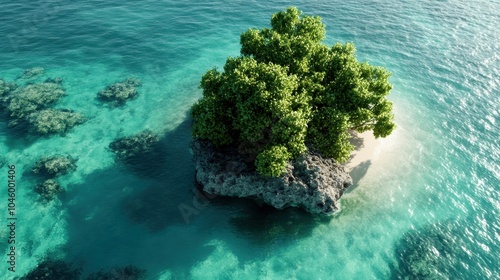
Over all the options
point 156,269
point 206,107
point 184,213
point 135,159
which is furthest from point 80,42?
point 156,269

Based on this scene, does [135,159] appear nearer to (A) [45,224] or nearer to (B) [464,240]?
(A) [45,224]

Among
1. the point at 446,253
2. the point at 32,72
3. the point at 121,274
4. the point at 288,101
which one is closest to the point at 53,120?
the point at 32,72

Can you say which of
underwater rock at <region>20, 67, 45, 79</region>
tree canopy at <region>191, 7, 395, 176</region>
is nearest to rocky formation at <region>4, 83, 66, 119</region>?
underwater rock at <region>20, 67, 45, 79</region>

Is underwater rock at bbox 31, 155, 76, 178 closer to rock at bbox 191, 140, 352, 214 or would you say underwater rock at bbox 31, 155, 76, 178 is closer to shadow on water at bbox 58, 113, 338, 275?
shadow on water at bbox 58, 113, 338, 275

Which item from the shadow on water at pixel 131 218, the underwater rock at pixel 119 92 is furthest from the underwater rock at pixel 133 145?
the underwater rock at pixel 119 92

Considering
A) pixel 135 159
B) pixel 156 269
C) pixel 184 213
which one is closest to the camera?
pixel 156 269

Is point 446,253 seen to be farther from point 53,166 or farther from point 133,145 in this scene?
point 53,166
